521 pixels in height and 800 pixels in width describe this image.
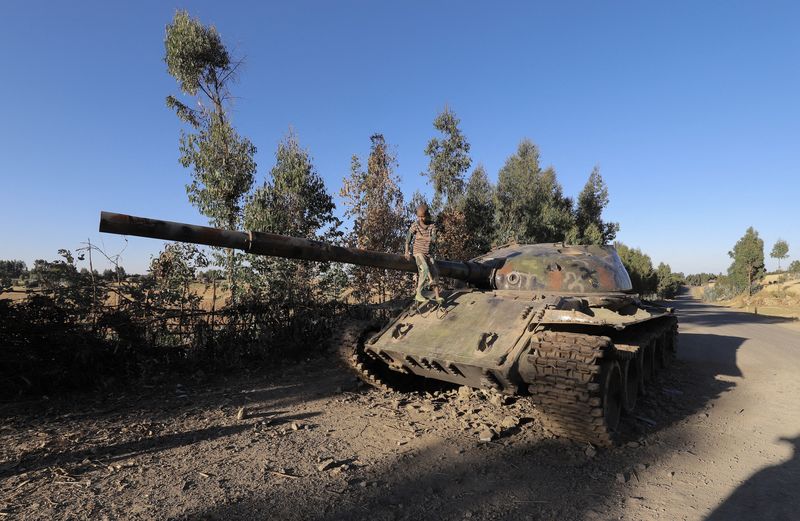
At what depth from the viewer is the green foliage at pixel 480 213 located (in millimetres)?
20156

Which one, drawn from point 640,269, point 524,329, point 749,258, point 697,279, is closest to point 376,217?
point 524,329

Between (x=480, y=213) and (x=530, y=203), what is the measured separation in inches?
143

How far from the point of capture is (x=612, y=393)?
5.19 metres

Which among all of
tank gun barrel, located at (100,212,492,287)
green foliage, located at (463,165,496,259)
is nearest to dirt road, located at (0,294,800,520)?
tank gun barrel, located at (100,212,492,287)

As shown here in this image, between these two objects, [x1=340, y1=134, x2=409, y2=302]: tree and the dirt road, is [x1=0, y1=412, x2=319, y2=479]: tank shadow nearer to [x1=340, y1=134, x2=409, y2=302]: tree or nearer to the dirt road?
the dirt road

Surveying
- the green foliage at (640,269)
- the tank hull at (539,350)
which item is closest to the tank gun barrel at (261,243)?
the tank hull at (539,350)

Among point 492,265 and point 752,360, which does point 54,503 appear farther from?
point 752,360

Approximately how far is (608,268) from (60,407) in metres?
7.42

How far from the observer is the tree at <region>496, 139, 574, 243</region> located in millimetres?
22156

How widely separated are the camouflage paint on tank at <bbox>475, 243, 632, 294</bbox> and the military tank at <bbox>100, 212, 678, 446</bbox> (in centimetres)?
2

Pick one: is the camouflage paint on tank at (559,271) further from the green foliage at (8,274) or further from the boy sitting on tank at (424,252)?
the green foliage at (8,274)

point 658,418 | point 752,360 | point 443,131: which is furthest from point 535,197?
point 658,418

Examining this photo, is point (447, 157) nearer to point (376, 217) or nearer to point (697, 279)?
point (376, 217)

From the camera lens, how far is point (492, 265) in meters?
7.21
